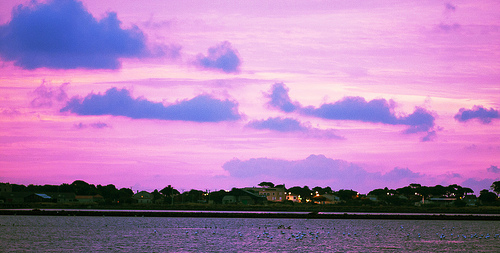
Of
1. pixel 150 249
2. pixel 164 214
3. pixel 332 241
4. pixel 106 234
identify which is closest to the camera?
pixel 150 249

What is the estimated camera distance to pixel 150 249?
57.6 meters

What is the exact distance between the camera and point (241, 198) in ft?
620

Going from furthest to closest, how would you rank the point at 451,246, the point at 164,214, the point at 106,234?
the point at 164,214 < the point at 106,234 < the point at 451,246

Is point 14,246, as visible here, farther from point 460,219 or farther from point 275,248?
Answer: point 460,219

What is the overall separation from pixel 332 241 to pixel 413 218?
59639mm

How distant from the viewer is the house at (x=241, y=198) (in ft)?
617

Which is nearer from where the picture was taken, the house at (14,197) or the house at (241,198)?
the house at (241,198)

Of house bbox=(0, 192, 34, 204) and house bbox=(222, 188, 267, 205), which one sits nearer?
house bbox=(222, 188, 267, 205)

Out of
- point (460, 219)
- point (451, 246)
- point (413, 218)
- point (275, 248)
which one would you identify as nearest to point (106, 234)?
point (275, 248)

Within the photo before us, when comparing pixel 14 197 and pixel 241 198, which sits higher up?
pixel 14 197

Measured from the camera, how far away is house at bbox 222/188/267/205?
188125 mm

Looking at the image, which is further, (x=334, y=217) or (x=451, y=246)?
(x=334, y=217)

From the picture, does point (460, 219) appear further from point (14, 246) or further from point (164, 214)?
point (14, 246)

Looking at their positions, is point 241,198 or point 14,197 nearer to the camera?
point 241,198
